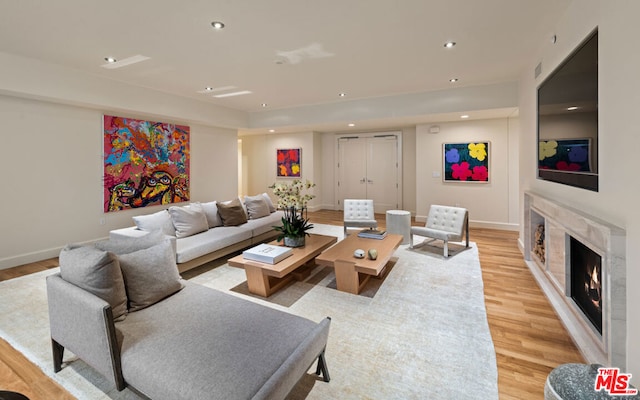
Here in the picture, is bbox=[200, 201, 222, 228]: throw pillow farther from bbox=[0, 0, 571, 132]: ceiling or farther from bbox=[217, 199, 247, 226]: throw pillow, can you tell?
bbox=[0, 0, 571, 132]: ceiling

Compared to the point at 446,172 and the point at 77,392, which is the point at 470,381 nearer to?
the point at 77,392

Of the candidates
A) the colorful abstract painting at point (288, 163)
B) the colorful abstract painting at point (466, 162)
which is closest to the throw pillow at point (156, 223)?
the colorful abstract painting at point (288, 163)

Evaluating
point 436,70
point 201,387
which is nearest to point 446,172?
point 436,70

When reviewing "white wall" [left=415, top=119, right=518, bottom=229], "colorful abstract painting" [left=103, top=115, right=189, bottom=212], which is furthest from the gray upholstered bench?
"white wall" [left=415, top=119, right=518, bottom=229]

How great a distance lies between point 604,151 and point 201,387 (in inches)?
109

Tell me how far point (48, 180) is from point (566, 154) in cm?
658

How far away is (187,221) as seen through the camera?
13.4 feet

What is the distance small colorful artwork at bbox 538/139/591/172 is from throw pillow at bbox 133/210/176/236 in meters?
4.33

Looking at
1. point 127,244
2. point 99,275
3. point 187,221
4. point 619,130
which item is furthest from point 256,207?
point 619,130

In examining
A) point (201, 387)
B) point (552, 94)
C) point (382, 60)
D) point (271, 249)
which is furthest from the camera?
point (382, 60)

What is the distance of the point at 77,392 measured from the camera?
5.87ft

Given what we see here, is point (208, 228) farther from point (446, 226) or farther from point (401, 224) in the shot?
point (446, 226)

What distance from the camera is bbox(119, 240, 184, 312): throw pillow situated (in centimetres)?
195

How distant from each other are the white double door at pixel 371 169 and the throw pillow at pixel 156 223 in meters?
5.53
